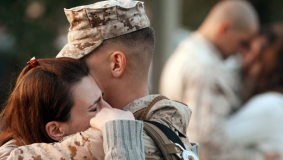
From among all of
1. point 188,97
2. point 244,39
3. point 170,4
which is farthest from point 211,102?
point 170,4

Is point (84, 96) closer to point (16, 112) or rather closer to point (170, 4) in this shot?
point (16, 112)

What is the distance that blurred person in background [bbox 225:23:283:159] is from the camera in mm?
5043

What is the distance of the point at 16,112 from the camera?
7.47 ft

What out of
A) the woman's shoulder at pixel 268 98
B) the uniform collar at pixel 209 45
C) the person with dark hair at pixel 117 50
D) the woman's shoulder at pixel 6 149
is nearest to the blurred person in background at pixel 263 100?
the woman's shoulder at pixel 268 98

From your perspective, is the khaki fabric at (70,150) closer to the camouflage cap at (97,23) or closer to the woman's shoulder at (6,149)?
the woman's shoulder at (6,149)

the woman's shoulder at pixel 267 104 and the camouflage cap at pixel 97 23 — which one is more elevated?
the camouflage cap at pixel 97 23

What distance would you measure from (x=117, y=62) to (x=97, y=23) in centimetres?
23

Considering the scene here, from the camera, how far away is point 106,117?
6.77ft

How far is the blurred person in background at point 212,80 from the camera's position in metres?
4.79

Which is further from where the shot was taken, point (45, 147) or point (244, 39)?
point (244, 39)

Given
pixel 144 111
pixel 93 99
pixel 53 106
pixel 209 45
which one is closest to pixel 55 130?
pixel 53 106

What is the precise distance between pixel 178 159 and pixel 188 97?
289cm

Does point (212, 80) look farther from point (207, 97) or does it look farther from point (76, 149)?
point (76, 149)

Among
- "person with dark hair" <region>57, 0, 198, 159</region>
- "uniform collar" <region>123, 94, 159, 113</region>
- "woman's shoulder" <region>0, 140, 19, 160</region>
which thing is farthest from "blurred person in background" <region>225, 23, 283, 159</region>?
"woman's shoulder" <region>0, 140, 19, 160</region>
